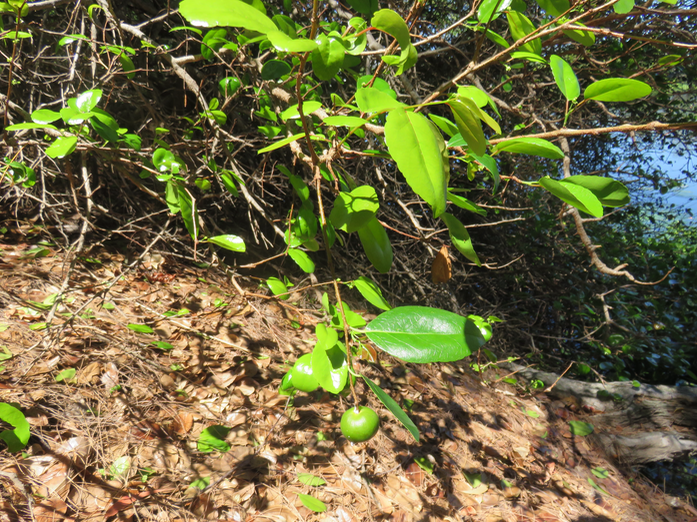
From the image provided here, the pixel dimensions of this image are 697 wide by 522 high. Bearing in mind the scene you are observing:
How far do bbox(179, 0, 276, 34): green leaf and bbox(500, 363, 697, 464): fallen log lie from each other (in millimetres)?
2793

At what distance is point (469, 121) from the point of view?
1.41 feet

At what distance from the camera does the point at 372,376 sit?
6.90 ft

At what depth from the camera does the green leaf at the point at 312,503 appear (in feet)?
4.64

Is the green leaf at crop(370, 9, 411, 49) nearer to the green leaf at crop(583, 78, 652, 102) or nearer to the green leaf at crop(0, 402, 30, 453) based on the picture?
the green leaf at crop(583, 78, 652, 102)

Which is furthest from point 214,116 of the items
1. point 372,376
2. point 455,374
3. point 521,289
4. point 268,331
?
point 521,289

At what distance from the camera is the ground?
50.2 inches

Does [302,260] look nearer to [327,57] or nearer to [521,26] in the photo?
[327,57]

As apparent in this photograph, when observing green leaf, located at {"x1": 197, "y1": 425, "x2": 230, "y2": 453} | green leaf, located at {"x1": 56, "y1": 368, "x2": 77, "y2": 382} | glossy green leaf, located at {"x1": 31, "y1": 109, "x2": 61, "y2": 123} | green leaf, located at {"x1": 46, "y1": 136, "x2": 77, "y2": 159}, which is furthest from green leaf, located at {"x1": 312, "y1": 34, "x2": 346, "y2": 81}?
green leaf, located at {"x1": 56, "y1": 368, "x2": 77, "y2": 382}

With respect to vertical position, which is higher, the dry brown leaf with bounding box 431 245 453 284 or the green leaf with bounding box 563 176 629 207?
the green leaf with bounding box 563 176 629 207

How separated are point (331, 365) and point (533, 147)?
475 mm

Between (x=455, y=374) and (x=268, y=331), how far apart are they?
138 cm

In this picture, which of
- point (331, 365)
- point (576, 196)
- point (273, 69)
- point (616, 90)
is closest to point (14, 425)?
point (331, 365)

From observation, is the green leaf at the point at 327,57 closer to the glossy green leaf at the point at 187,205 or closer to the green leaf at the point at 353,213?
the green leaf at the point at 353,213

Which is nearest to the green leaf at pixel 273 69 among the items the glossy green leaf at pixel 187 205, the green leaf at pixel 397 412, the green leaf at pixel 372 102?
the glossy green leaf at pixel 187 205
